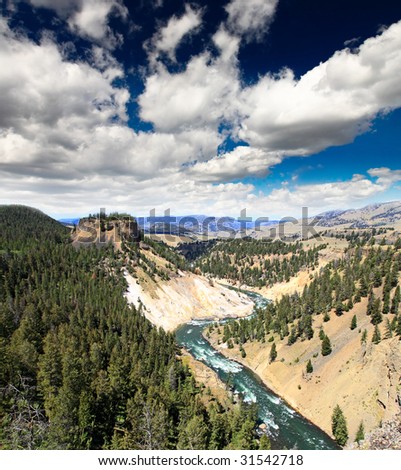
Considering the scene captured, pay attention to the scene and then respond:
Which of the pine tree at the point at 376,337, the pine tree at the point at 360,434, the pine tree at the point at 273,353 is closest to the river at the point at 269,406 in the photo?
the pine tree at the point at 360,434

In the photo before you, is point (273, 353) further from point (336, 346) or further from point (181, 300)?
point (181, 300)

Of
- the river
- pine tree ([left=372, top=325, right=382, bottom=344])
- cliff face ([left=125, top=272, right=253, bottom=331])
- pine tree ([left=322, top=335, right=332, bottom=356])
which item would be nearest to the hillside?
pine tree ([left=372, top=325, right=382, bottom=344])

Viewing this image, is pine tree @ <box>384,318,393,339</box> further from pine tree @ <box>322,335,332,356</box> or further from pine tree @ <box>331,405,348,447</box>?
pine tree @ <box>331,405,348,447</box>

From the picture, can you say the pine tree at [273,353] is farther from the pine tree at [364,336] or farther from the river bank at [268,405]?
the pine tree at [364,336]

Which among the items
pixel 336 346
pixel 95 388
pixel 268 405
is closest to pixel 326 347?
pixel 336 346

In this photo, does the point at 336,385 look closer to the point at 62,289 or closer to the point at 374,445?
the point at 374,445
